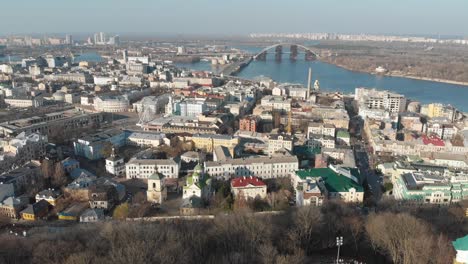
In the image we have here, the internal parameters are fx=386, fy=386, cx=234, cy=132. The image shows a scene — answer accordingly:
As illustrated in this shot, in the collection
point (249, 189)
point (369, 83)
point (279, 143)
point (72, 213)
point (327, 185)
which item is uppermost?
point (369, 83)

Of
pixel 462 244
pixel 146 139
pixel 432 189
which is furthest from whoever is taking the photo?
pixel 146 139

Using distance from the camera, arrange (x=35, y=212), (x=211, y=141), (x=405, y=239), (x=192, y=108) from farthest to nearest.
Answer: (x=192, y=108) < (x=211, y=141) < (x=35, y=212) < (x=405, y=239)

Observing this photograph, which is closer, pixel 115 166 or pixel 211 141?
pixel 115 166

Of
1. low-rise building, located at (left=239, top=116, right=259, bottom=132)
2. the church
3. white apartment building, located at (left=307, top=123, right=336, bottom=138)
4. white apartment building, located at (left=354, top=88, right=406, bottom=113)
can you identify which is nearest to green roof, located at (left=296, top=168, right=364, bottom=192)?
the church

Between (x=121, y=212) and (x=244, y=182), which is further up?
(x=244, y=182)

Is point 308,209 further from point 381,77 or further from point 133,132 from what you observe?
point 381,77

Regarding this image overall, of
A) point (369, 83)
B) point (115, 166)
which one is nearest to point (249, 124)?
point (115, 166)

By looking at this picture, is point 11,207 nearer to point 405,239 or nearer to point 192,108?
point 405,239
